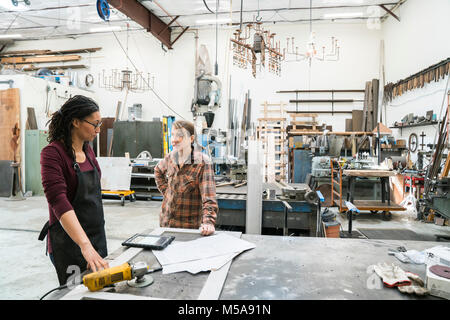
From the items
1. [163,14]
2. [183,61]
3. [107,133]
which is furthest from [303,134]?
[107,133]

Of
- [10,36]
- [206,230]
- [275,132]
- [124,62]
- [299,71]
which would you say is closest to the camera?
[206,230]

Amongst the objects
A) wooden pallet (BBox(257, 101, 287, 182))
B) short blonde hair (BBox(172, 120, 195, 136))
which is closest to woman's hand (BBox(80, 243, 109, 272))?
short blonde hair (BBox(172, 120, 195, 136))

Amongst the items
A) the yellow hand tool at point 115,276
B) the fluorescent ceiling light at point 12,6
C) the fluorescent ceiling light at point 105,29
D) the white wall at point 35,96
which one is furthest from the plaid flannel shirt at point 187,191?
the fluorescent ceiling light at point 105,29

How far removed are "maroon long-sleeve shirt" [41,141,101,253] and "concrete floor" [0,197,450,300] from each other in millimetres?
1584

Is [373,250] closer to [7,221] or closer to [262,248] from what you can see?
[262,248]

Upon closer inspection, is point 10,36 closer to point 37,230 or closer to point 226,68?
point 226,68

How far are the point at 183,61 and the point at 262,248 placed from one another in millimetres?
7428

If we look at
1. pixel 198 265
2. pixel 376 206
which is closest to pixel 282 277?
pixel 198 265

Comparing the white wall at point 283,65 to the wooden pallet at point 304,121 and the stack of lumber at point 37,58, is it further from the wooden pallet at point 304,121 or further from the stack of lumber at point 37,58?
the wooden pallet at point 304,121

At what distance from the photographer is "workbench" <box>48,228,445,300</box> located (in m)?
0.86

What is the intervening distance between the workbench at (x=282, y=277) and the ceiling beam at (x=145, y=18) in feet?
19.2

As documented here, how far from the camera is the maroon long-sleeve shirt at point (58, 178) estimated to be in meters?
1.07

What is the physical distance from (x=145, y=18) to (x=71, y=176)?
6.58 meters

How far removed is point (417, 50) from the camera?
548cm
